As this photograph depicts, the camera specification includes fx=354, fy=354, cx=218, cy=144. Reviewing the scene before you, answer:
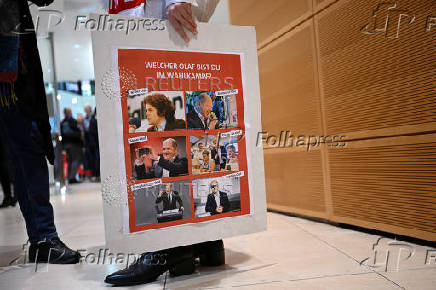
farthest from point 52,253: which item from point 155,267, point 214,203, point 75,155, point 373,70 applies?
point 75,155

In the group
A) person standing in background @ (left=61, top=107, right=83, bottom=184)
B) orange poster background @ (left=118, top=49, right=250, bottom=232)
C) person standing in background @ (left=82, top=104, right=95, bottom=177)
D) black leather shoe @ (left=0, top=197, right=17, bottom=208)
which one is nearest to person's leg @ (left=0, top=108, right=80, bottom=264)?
orange poster background @ (left=118, top=49, right=250, bottom=232)

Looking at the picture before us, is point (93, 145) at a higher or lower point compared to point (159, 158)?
higher

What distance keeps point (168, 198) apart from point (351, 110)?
3.47 feet

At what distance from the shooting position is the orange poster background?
3.51ft

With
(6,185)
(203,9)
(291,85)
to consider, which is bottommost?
(6,185)

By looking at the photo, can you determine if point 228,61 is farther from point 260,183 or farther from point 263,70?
point 263,70

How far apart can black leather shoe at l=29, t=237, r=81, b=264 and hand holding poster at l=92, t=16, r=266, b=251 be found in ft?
1.99

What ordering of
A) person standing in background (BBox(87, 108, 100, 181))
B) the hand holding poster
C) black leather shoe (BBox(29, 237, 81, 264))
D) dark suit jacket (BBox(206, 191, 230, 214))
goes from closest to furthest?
1. the hand holding poster
2. dark suit jacket (BBox(206, 191, 230, 214))
3. black leather shoe (BBox(29, 237, 81, 264))
4. person standing in background (BBox(87, 108, 100, 181))

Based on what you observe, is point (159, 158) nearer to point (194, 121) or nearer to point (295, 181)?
point (194, 121)

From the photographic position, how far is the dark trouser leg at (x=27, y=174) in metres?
1.56

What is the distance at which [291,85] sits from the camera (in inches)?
86.0

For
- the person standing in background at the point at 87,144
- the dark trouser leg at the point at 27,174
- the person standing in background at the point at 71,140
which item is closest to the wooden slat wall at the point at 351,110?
the dark trouser leg at the point at 27,174

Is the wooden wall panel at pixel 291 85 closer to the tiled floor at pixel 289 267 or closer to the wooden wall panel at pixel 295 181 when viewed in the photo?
the wooden wall panel at pixel 295 181

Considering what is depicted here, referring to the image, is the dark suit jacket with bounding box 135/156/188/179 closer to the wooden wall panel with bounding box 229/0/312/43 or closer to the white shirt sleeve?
the white shirt sleeve
